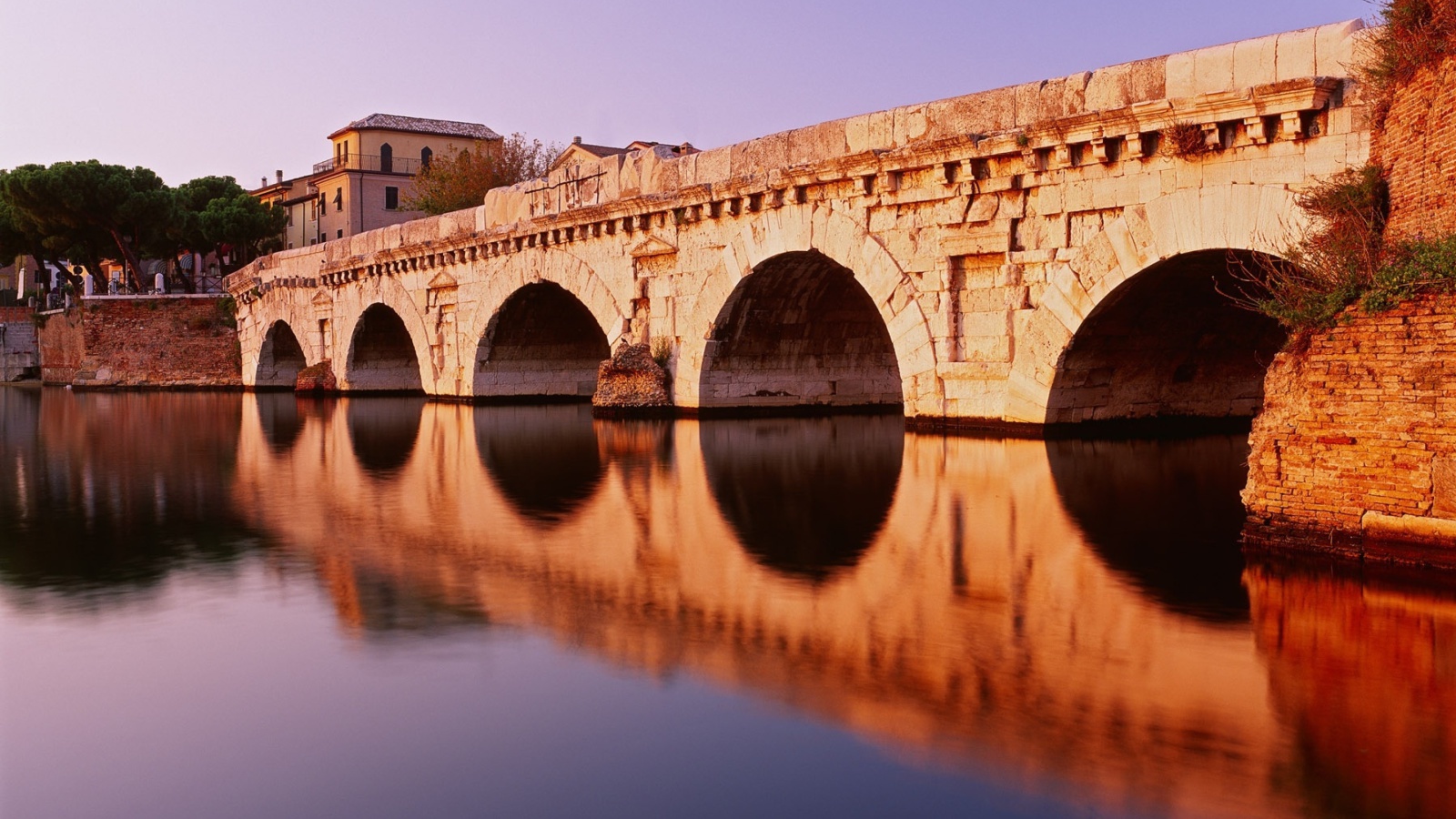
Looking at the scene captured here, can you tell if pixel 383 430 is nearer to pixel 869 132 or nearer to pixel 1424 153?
pixel 869 132

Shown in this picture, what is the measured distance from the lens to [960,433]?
12.5 m

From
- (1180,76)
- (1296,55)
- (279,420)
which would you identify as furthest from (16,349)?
(1296,55)

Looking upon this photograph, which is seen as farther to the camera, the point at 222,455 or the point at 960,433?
the point at 222,455

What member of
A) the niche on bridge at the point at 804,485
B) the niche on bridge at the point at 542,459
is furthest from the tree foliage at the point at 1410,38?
the niche on bridge at the point at 542,459

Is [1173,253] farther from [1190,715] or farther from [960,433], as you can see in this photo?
[1190,715]

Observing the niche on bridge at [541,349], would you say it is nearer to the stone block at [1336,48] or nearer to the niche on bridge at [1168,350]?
the niche on bridge at [1168,350]

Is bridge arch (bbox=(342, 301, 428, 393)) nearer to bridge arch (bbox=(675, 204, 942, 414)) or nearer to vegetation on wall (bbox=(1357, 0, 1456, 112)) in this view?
bridge arch (bbox=(675, 204, 942, 414))

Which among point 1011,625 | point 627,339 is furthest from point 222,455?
point 1011,625

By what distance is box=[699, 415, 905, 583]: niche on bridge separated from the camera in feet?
24.7

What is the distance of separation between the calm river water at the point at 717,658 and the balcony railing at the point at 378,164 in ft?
155

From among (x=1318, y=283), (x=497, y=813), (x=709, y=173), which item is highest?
(x=709, y=173)

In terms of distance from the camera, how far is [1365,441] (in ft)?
20.4

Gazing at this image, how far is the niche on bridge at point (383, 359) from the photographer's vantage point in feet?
90.7

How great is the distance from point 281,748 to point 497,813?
3.01 feet
